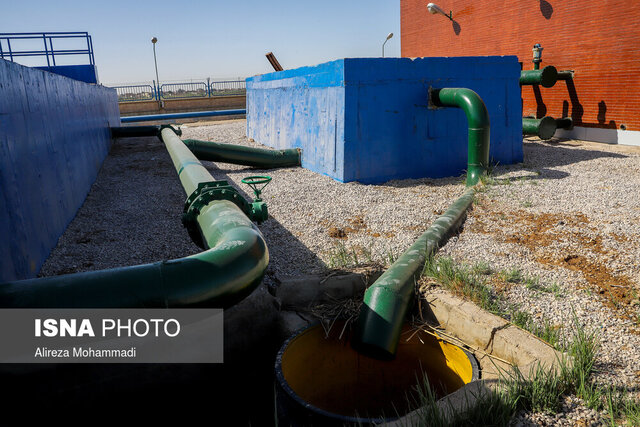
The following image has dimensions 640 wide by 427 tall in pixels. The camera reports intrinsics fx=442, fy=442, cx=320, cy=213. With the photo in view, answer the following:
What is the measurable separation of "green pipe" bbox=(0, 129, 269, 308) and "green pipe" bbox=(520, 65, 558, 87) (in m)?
10.6

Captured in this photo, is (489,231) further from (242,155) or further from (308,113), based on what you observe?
(242,155)

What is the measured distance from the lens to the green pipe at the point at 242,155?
884 cm

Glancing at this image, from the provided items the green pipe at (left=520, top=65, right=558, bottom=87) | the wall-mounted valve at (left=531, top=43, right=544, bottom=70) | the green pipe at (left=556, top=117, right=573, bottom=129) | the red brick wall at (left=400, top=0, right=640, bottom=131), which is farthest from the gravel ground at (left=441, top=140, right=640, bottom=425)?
the wall-mounted valve at (left=531, top=43, right=544, bottom=70)

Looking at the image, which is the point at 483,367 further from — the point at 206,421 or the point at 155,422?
the point at 155,422

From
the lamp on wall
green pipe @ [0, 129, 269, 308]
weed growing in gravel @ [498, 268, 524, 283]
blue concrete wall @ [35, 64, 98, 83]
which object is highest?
the lamp on wall

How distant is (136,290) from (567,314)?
292cm

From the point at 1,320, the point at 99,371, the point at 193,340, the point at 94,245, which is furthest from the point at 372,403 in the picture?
the point at 94,245

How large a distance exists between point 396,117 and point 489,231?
11.3 ft

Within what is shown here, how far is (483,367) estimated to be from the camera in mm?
2932

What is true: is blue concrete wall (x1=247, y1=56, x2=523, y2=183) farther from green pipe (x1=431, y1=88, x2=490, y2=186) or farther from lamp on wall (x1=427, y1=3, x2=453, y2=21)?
lamp on wall (x1=427, y1=3, x2=453, y2=21)

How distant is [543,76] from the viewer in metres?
10.8

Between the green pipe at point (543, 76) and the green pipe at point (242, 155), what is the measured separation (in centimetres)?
627

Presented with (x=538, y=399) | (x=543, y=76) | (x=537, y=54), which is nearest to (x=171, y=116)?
(x=537, y=54)

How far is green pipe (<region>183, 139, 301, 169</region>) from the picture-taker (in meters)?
8.84
